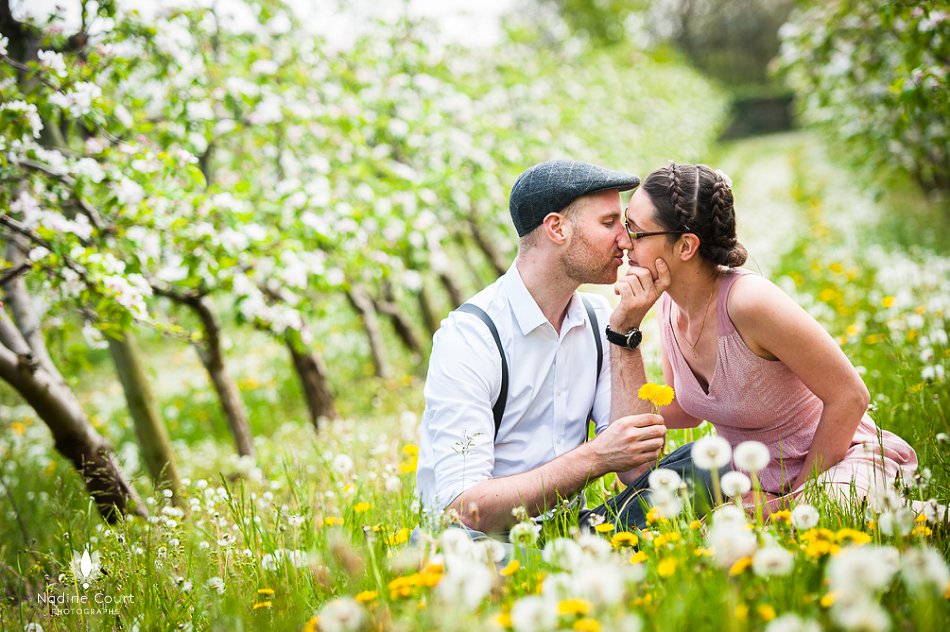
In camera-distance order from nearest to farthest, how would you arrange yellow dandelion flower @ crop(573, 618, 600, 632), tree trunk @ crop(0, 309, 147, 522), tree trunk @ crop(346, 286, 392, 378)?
yellow dandelion flower @ crop(573, 618, 600, 632)
tree trunk @ crop(0, 309, 147, 522)
tree trunk @ crop(346, 286, 392, 378)

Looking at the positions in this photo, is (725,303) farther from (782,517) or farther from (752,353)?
(782,517)

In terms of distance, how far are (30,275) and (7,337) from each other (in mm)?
373

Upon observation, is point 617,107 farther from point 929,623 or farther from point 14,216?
point 929,623

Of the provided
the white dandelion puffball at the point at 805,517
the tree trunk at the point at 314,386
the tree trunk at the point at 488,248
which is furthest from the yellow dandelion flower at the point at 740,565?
the tree trunk at the point at 488,248

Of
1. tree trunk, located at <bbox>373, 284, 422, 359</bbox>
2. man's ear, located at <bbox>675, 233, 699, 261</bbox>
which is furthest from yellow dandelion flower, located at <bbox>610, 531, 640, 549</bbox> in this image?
tree trunk, located at <bbox>373, 284, 422, 359</bbox>

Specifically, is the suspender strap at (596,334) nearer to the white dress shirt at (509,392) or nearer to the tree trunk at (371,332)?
the white dress shirt at (509,392)

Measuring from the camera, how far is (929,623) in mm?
1348

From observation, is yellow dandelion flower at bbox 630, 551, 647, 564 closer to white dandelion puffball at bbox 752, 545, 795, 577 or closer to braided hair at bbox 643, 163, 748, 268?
white dandelion puffball at bbox 752, 545, 795, 577

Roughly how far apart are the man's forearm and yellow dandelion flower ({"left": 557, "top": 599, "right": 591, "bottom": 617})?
3.17 ft

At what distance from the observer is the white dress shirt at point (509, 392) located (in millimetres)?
2559

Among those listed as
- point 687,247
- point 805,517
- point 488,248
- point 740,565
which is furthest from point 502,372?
point 488,248

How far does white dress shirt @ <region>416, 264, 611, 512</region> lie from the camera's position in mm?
2559

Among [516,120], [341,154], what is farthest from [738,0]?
[341,154]

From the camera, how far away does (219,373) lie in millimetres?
5477
